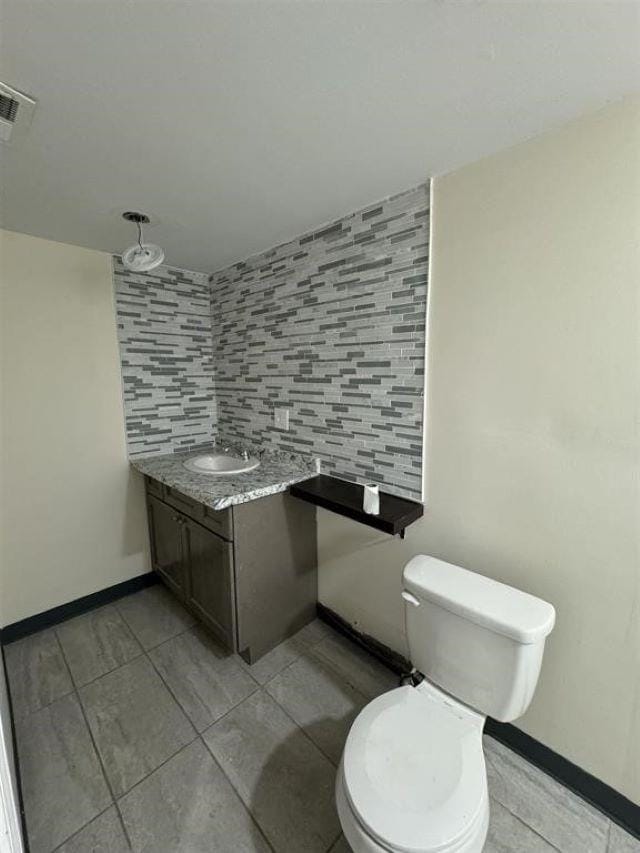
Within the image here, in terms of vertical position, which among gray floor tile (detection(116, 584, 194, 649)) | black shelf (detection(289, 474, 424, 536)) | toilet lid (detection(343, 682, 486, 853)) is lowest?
gray floor tile (detection(116, 584, 194, 649))

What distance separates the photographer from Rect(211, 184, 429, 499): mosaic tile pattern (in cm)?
133

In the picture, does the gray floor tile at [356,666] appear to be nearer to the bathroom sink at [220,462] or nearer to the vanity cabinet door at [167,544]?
the vanity cabinet door at [167,544]

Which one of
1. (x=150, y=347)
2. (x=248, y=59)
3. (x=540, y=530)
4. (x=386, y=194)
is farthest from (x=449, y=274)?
(x=150, y=347)

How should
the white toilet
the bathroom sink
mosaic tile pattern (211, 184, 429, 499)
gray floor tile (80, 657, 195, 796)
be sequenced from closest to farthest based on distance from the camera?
1. the white toilet
2. gray floor tile (80, 657, 195, 796)
3. mosaic tile pattern (211, 184, 429, 499)
4. the bathroom sink

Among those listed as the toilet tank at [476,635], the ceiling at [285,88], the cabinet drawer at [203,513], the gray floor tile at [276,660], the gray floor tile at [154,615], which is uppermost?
the ceiling at [285,88]

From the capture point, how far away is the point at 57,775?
1.17m

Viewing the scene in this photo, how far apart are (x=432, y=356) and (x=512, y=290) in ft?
1.06

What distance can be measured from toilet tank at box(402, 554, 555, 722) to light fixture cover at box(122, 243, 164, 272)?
5.18ft

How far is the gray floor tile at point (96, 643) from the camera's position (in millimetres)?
1596

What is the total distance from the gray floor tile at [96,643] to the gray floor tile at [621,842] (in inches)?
74.0

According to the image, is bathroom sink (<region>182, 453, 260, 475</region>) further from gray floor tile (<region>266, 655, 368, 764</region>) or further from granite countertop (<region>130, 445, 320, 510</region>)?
gray floor tile (<region>266, 655, 368, 764</region>)

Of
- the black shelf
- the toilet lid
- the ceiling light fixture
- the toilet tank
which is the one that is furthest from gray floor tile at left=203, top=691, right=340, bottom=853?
the ceiling light fixture

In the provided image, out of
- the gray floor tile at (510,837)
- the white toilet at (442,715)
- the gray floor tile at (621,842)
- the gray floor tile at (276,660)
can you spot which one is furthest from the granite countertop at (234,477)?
the gray floor tile at (621,842)

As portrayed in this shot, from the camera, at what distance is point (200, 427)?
2.33 metres
